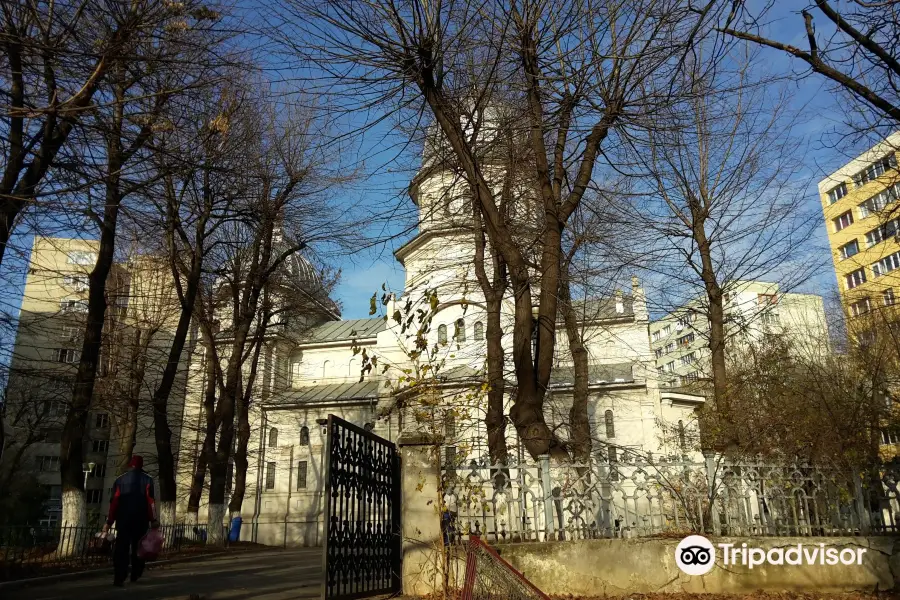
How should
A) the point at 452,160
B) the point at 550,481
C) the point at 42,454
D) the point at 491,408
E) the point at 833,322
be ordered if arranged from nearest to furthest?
the point at 550,481
the point at 452,160
the point at 491,408
the point at 833,322
the point at 42,454

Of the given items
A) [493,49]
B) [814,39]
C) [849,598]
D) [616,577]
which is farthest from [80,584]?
[814,39]

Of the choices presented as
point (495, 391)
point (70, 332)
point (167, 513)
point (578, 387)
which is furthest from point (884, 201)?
point (70, 332)

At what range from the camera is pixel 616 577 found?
306 inches

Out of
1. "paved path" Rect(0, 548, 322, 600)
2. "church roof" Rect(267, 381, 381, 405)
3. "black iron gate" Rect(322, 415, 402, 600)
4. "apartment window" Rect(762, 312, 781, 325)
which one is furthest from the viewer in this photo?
"church roof" Rect(267, 381, 381, 405)

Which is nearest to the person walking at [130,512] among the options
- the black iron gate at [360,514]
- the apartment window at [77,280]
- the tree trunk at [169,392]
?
the black iron gate at [360,514]

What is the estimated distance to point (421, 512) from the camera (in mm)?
7676

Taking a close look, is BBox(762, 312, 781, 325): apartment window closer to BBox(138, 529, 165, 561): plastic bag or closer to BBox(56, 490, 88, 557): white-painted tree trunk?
BBox(138, 529, 165, 561): plastic bag

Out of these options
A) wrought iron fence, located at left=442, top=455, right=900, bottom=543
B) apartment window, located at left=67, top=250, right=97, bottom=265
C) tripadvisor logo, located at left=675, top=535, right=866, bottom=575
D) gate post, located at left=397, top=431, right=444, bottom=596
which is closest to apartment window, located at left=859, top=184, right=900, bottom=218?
wrought iron fence, located at left=442, top=455, right=900, bottom=543

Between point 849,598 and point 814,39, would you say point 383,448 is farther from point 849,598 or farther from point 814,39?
point 814,39

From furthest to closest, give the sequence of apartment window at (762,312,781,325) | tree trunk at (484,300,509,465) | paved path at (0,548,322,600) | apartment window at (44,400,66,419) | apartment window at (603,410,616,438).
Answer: apartment window at (603,410,616,438) < apartment window at (44,400,66,419) < apartment window at (762,312,781,325) < tree trunk at (484,300,509,465) < paved path at (0,548,322,600)

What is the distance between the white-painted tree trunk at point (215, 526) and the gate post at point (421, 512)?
16005 millimetres

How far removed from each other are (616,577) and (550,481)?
1.27 m

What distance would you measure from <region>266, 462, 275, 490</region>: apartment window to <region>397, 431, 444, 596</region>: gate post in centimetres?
3271

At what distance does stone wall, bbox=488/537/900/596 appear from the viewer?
772cm
